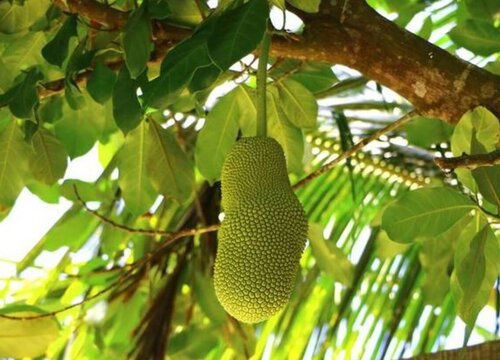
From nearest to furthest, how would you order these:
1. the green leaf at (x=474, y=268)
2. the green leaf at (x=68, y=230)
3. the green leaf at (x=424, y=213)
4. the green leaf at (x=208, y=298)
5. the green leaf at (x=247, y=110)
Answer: the green leaf at (x=474, y=268) → the green leaf at (x=424, y=213) → the green leaf at (x=247, y=110) → the green leaf at (x=208, y=298) → the green leaf at (x=68, y=230)

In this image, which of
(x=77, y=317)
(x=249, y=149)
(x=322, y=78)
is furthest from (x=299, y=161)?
(x=77, y=317)

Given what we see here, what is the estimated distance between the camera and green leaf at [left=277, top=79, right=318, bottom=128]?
108cm

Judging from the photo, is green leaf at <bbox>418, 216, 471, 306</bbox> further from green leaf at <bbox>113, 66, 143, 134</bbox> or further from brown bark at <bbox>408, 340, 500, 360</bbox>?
green leaf at <bbox>113, 66, 143, 134</bbox>

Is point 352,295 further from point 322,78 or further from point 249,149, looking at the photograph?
point 249,149

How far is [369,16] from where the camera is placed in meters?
0.93

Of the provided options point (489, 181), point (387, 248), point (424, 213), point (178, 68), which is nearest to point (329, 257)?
point (387, 248)

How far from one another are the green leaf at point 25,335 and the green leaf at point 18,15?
35 cm

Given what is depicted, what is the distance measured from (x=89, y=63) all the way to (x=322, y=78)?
11.8 inches

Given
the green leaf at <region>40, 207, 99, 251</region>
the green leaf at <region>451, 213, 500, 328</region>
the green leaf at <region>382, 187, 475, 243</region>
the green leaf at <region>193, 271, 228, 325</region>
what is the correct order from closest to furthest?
the green leaf at <region>451, 213, 500, 328</region>, the green leaf at <region>382, 187, 475, 243</region>, the green leaf at <region>193, 271, 228, 325</region>, the green leaf at <region>40, 207, 99, 251</region>

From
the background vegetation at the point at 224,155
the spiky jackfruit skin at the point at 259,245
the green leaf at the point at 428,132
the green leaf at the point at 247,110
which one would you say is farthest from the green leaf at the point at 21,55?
the green leaf at the point at 428,132

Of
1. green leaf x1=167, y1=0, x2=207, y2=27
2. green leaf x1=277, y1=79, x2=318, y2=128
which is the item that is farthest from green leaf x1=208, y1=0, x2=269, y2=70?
green leaf x1=277, y1=79, x2=318, y2=128

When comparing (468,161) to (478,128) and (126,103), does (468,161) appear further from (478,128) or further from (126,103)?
(126,103)

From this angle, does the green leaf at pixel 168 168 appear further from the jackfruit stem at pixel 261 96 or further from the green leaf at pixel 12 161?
the jackfruit stem at pixel 261 96

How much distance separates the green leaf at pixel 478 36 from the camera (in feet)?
3.43
